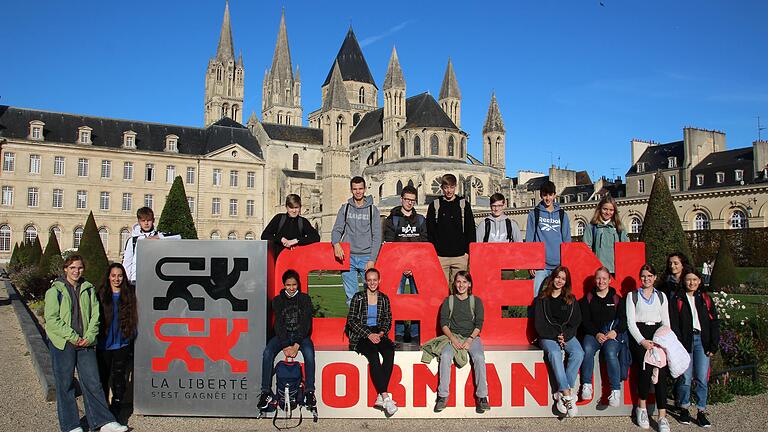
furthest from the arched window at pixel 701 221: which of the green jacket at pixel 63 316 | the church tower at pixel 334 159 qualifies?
the green jacket at pixel 63 316

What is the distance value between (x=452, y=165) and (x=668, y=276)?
49924mm

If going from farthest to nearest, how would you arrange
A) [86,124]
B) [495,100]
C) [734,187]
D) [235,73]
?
[235,73]
[495,100]
[86,124]
[734,187]

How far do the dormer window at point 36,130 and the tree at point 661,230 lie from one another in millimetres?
44455

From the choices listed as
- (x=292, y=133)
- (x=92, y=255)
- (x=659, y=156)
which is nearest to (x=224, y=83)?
(x=292, y=133)

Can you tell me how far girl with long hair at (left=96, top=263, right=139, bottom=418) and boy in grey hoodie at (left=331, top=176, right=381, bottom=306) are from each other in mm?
2297

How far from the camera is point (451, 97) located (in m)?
63.7

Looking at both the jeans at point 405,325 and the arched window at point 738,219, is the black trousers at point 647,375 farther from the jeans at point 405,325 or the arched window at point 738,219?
the arched window at point 738,219

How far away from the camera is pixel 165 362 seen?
689cm

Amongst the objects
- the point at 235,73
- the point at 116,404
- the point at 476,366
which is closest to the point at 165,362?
the point at 116,404

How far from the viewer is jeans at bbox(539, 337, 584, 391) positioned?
6.69 meters

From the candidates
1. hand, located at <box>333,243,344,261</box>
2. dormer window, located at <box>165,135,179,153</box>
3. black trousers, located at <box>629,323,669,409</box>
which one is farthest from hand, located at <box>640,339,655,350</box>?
dormer window, located at <box>165,135,179,153</box>

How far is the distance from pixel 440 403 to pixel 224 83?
7210cm

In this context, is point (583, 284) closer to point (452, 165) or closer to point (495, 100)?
point (452, 165)

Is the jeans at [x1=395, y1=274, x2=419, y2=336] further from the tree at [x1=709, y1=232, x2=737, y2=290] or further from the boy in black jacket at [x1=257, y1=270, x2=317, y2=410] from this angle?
the tree at [x1=709, y1=232, x2=737, y2=290]
